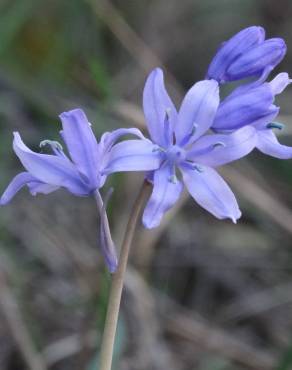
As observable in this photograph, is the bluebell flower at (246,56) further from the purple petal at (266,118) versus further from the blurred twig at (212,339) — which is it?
the blurred twig at (212,339)

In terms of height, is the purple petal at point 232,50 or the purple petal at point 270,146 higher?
the purple petal at point 232,50

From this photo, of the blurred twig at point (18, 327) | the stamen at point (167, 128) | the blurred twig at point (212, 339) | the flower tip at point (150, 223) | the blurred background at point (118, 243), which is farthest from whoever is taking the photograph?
the blurred twig at point (212, 339)

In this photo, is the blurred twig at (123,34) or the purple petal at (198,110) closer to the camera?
the purple petal at (198,110)

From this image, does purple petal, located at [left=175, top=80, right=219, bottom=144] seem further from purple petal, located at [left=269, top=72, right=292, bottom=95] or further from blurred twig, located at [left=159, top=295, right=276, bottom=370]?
blurred twig, located at [left=159, top=295, right=276, bottom=370]

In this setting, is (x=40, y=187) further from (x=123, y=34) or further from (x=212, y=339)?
(x=123, y=34)

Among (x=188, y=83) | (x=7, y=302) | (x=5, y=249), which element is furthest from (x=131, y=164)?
(x=188, y=83)

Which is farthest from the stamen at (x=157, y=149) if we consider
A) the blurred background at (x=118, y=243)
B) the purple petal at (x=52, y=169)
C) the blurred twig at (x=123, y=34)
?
the blurred twig at (x=123, y=34)

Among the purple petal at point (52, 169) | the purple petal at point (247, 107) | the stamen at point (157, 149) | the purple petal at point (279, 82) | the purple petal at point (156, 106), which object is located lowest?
the purple petal at point (279, 82)

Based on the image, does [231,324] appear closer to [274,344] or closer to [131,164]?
[274,344]
